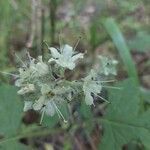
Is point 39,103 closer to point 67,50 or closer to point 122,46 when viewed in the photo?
point 67,50

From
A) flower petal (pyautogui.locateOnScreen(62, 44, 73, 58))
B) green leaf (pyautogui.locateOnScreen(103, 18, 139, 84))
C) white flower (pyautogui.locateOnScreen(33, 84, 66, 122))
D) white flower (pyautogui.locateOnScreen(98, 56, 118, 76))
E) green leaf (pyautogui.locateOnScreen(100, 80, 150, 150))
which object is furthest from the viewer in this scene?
green leaf (pyautogui.locateOnScreen(103, 18, 139, 84))

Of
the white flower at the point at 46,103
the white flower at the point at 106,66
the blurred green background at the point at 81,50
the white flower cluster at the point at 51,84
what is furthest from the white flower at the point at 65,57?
the white flower at the point at 106,66

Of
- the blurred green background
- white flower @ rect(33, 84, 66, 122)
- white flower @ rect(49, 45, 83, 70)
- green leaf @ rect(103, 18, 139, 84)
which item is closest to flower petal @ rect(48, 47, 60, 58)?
white flower @ rect(49, 45, 83, 70)

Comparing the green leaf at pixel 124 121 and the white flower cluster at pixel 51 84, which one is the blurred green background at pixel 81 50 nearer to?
the green leaf at pixel 124 121

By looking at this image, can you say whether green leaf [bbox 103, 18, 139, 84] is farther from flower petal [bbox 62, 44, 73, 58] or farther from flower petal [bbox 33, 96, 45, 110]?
flower petal [bbox 33, 96, 45, 110]

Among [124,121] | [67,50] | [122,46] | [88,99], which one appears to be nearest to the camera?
[88,99]

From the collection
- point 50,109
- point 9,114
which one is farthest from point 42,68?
point 9,114

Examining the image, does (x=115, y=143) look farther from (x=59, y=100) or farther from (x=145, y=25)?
(x=145, y=25)
